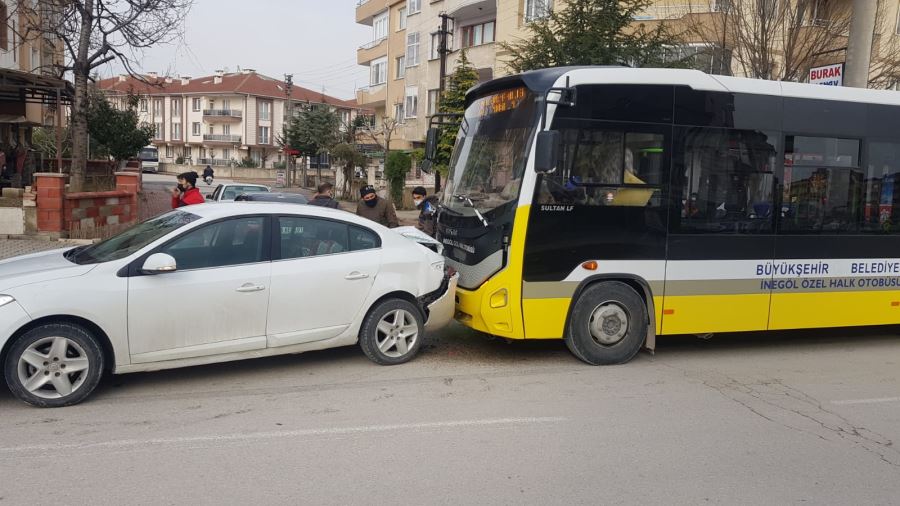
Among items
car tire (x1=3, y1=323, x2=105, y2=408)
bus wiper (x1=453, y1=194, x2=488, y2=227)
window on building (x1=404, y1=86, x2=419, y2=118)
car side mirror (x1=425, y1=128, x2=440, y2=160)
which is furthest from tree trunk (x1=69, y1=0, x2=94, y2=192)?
window on building (x1=404, y1=86, x2=419, y2=118)

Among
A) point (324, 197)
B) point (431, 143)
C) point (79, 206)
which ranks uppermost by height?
point (431, 143)

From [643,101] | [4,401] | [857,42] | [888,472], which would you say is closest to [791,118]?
[643,101]

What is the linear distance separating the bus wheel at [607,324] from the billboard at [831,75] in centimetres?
699

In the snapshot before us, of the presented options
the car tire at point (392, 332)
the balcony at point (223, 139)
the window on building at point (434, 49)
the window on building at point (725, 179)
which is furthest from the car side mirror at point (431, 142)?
the balcony at point (223, 139)

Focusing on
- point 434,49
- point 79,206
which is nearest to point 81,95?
point 79,206

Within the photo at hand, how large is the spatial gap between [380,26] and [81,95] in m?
29.6

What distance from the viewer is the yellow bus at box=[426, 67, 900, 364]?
7602mm

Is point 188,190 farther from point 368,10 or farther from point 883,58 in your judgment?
point 368,10

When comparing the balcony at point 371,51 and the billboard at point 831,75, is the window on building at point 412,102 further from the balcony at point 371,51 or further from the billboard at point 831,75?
the billboard at point 831,75

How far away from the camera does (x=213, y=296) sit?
21.4 feet

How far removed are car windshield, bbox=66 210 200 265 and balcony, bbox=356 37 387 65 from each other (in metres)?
38.8

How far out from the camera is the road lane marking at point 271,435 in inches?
204

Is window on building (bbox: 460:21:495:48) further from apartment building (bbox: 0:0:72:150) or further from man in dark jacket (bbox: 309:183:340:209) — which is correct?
man in dark jacket (bbox: 309:183:340:209)

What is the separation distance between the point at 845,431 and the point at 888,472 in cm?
89
